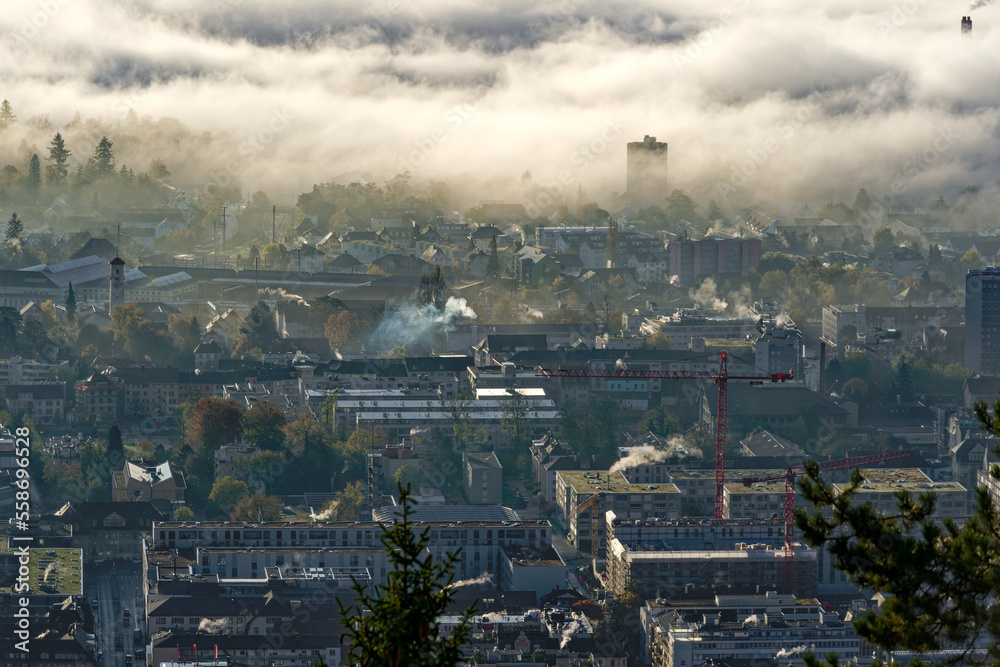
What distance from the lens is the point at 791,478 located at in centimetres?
2791

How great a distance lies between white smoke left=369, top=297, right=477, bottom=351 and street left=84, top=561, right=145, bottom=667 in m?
15.0

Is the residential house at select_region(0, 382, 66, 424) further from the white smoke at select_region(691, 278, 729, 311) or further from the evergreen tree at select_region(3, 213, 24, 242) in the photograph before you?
the white smoke at select_region(691, 278, 729, 311)

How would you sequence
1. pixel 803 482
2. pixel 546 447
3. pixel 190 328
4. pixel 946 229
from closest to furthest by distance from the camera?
pixel 803 482, pixel 546 447, pixel 190 328, pixel 946 229

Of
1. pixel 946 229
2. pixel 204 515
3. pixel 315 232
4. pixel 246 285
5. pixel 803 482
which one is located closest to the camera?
Result: pixel 803 482

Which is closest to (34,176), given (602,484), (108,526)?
(108,526)

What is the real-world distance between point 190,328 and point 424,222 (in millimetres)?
18282

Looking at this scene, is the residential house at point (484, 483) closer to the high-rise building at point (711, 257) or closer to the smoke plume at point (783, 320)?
the smoke plume at point (783, 320)

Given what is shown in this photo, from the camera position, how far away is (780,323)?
41.3 metres

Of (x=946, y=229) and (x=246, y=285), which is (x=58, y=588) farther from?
(x=946, y=229)

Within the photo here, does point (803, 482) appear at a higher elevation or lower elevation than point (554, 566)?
higher

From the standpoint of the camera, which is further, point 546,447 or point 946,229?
point 946,229

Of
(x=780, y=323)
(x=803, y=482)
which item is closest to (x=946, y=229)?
(x=780, y=323)

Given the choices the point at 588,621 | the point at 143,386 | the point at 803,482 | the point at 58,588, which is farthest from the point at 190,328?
the point at 803,482

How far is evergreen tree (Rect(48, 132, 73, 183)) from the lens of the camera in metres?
56.6
